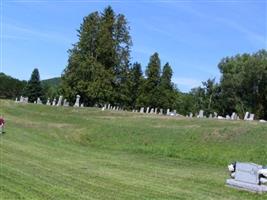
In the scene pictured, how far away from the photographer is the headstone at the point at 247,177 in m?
13.4

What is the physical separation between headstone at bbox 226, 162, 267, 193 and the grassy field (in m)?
0.31

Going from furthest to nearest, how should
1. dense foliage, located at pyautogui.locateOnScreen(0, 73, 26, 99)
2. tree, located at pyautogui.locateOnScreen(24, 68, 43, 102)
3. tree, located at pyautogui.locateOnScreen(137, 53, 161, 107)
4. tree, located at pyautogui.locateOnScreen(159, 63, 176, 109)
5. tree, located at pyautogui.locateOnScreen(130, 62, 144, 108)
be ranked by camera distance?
dense foliage, located at pyautogui.locateOnScreen(0, 73, 26, 99) < tree, located at pyautogui.locateOnScreen(24, 68, 43, 102) < tree, located at pyautogui.locateOnScreen(159, 63, 176, 109) < tree, located at pyautogui.locateOnScreen(137, 53, 161, 107) < tree, located at pyautogui.locateOnScreen(130, 62, 144, 108)

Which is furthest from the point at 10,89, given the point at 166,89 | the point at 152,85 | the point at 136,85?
the point at 152,85

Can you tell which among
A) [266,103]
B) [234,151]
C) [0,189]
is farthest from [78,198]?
[266,103]

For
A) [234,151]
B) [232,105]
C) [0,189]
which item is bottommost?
[0,189]

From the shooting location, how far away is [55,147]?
2458cm

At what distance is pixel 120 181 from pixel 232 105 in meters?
60.2

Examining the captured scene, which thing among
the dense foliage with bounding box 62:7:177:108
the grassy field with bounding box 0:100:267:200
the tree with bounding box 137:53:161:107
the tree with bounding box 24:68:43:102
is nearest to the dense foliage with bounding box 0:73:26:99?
the tree with bounding box 24:68:43:102

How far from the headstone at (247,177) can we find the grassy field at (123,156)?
31 centimetres

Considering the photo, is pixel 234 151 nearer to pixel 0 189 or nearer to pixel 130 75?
pixel 0 189

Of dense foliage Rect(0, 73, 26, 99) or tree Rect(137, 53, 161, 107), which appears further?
dense foliage Rect(0, 73, 26, 99)

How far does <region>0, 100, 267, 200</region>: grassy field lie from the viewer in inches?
515

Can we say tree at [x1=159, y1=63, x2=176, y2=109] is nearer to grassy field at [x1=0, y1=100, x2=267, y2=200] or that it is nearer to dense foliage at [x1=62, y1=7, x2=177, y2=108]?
dense foliage at [x1=62, y1=7, x2=177, y2=108]

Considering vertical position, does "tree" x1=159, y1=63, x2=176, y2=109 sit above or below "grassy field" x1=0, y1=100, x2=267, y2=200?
above
